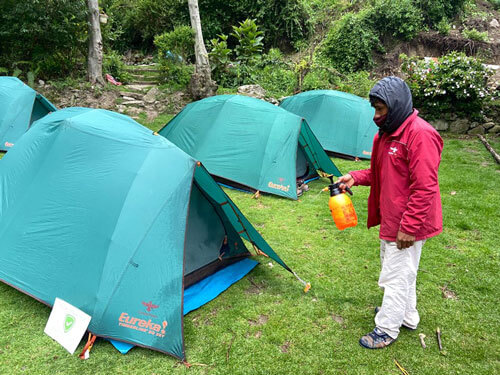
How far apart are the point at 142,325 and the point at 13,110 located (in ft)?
20.7

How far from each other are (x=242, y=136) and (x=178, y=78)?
6.25 metres

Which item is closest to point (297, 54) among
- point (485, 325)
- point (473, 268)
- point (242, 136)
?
point (242, 136)

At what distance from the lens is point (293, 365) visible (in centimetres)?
254

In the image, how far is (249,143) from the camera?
6.00 meters

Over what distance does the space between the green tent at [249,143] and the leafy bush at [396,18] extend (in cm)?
900

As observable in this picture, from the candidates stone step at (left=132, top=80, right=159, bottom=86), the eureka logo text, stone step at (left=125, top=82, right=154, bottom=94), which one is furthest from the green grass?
stone step at (left=132, top=80, right=159, bottom=86)

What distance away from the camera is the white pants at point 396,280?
244 centimetres

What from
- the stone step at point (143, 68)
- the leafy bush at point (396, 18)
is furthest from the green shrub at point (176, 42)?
the leafy bush at point (396, 18)

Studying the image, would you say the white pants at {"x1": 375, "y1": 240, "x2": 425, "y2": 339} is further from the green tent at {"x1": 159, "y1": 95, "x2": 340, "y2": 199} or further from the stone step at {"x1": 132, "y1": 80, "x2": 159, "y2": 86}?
the stone step at {"x1": 132, "y1": 80, "x2": 159, "y2": 86}

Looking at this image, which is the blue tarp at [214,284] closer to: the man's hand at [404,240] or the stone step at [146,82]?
the man's hand at [404,240]

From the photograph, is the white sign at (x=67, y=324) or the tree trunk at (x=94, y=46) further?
the tree trunk at (x=94, y=46)

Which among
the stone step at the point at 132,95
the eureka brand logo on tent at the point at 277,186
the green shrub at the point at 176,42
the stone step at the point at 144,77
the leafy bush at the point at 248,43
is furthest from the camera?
the leafy bush at the point at 248,43

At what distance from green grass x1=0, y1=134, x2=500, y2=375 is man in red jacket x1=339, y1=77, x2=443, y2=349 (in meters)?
0.35

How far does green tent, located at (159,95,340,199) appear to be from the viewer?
5926 millimetres
